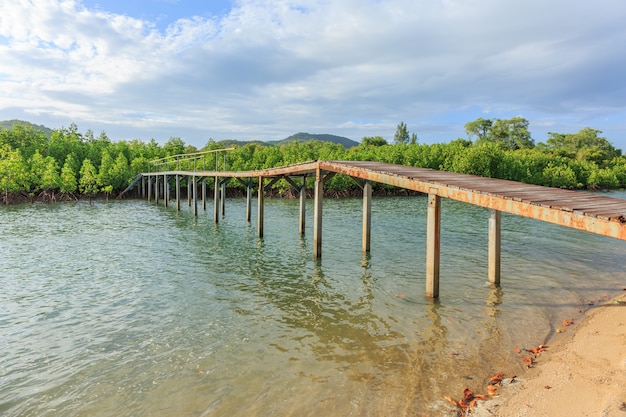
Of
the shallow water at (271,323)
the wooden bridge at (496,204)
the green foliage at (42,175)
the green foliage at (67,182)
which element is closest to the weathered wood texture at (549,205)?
the wooden bridge at (496,204)

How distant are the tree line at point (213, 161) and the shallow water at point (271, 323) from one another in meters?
24.4

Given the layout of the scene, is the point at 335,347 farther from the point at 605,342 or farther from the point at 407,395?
the point at 605,342

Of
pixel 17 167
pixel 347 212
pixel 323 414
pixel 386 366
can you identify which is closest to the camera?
pixel 323 414

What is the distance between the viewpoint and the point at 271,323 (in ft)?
31.6

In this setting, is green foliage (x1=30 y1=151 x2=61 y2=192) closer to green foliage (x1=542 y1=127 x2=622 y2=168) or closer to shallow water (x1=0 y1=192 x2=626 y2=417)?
shallow water (x1=0 y1=192 x2=626 y2=417)

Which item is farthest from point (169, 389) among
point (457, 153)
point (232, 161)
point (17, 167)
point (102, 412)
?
point (457, 153)

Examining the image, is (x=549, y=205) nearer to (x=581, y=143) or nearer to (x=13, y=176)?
(x=13, y=176)

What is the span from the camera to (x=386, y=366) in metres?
7.29

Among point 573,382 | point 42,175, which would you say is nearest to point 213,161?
point 42,175

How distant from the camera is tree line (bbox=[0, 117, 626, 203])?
49281 millimetres

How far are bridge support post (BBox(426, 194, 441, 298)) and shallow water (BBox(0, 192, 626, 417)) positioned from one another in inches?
17.9

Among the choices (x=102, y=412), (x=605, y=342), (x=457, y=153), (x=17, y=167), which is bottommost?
(x=102, y=412)

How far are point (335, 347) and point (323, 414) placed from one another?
2.36 m

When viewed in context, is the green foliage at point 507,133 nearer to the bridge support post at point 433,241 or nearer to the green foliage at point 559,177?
the green foliage at point 559,177
